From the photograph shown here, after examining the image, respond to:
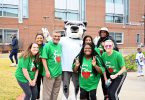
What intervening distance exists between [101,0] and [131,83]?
125ft

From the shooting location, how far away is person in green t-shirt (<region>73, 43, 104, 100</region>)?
6913 millimetres

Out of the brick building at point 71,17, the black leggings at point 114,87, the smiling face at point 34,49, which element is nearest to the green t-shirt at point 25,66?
the smiling face at point 34,49

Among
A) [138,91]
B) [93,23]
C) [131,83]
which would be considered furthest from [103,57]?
[93,23]

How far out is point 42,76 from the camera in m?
Result: 7.83

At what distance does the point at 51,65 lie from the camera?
7367 mm

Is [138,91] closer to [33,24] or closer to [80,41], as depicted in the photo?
[80,41]

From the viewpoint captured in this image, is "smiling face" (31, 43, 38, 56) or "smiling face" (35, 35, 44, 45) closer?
"smiling face" (31, 43, 38, 56)

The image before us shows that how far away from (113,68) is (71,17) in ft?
130

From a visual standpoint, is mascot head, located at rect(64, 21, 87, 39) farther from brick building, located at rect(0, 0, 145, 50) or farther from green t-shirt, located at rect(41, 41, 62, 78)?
brick building, located at rect(0, 0, 145, 50)

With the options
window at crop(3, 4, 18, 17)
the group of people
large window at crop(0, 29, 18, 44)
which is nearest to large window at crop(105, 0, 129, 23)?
window at crop(3, 4, 18, 17)

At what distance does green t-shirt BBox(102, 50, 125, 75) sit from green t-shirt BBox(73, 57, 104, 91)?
156mm

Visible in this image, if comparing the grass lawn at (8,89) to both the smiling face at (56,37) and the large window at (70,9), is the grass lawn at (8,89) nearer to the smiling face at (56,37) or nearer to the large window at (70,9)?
the smiling face at (56,37)

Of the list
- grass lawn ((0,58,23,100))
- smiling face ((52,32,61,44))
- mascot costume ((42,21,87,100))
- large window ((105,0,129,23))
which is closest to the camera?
smiling face ((52,32,61,44))

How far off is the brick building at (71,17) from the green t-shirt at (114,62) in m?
30.0
